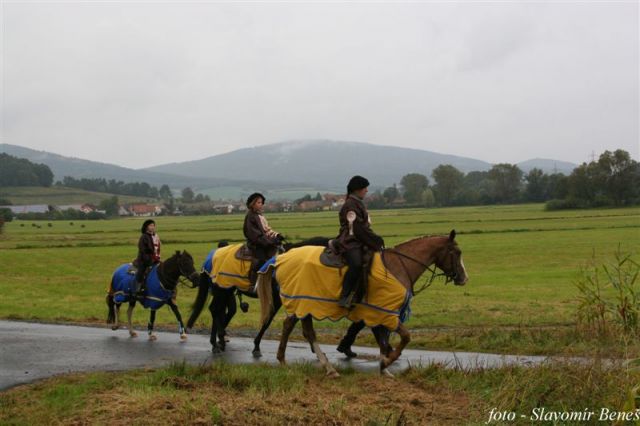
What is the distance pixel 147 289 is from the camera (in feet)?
51.4

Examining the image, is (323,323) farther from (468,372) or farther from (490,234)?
(490,234)

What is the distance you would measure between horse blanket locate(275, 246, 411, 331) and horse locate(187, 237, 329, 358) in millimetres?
1698

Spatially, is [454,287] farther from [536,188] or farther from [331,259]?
[536,188]

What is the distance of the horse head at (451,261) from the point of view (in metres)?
11.8

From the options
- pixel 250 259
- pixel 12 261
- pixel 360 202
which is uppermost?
pixel 360 202

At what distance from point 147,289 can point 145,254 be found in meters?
0.82

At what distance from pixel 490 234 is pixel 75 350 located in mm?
53514

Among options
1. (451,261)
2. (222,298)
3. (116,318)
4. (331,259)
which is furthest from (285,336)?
(116,318)

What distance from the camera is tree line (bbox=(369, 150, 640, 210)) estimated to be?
4407 inches

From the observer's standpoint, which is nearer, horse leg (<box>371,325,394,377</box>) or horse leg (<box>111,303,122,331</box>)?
horse leg (<box>371,325,394,377</box>)

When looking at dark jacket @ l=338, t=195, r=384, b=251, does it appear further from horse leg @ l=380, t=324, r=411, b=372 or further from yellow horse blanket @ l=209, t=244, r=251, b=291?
yellow horse blanket @ l=209, t=244, r=251, b=291

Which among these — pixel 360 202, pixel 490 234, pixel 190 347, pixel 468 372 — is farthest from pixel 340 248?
pixel 490 234

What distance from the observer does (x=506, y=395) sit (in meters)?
8.73

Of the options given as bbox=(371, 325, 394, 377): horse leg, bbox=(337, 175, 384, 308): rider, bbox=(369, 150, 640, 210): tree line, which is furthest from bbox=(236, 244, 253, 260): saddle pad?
bbox=(369, 150, 640, 210): tree line
